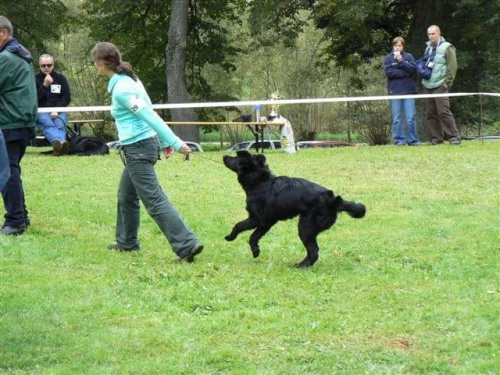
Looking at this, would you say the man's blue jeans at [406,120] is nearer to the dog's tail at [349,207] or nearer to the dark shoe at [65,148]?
the dark shoe at [65,148]

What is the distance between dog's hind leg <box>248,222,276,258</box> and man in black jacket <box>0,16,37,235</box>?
2304mm

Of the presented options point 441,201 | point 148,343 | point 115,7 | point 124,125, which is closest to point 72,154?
point 441,201

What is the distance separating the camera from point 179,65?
25.6 metres

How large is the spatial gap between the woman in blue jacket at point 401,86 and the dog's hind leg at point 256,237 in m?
9.28

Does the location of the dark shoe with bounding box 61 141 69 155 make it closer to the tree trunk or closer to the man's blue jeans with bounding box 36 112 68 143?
the man's blue jeans with bounding box 36 112 68 143

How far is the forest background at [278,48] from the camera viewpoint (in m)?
25.4

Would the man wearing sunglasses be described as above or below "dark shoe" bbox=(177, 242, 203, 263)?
above

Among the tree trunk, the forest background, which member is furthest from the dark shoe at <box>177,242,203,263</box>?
the tree trunk

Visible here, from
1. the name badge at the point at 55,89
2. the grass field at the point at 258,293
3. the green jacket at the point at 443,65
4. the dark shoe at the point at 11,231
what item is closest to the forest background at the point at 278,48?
the green jacket at the point at 443,65

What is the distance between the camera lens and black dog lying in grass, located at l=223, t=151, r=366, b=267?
7.17 meters

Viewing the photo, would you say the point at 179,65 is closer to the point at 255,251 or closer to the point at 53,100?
the point at 53,100

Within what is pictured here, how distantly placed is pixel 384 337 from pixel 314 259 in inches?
78.4

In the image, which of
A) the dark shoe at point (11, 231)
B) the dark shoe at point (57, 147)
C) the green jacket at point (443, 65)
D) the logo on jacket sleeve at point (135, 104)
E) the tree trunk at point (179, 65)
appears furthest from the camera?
the tree trunk at point (179, 65)

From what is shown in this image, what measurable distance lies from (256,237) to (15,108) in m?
2.65
